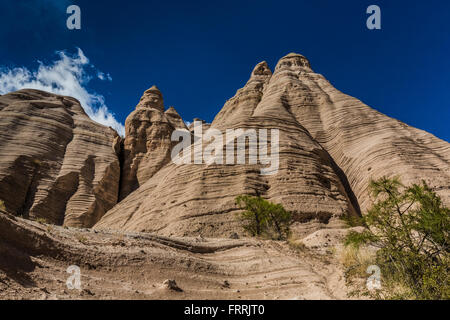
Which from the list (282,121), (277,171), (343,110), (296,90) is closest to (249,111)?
(296,90)

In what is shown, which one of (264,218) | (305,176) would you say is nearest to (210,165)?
(305,176)

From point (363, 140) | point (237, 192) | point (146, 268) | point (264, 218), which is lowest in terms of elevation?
point (146, 268)

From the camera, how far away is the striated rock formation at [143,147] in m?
37.2

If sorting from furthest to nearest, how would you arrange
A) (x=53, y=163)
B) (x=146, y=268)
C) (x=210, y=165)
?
(x=53, y=163)
(x=210, y=165)
(x=146, y=268)

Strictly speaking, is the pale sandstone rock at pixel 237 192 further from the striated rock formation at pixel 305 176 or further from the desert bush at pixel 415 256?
the desert bush at pixel 415 256

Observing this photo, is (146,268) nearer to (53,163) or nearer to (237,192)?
(237,192)

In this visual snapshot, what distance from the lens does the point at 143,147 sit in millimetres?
40250

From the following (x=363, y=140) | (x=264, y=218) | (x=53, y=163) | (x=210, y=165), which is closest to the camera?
(x=264, y=218)

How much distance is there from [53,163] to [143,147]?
10850mm

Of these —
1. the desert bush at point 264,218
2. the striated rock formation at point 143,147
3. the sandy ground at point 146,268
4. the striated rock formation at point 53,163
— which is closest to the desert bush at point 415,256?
the sandy ground at point 146,268

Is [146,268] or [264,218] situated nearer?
[146,268]

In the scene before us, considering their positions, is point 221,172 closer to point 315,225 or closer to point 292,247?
point 315,225

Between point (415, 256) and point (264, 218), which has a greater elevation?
point (264, 218)

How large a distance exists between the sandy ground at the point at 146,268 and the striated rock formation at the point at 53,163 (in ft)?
79.1
